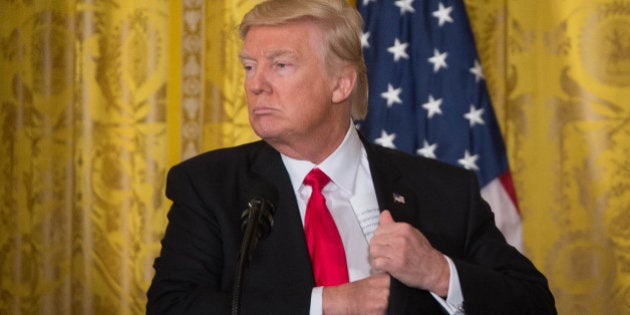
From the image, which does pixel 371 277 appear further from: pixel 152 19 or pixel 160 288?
pixel 152 19

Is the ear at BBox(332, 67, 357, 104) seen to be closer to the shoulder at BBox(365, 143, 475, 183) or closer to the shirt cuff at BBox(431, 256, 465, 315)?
the shoulder at BBox(365, 143, 475, 183)

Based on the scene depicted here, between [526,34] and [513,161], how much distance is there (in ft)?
1.91

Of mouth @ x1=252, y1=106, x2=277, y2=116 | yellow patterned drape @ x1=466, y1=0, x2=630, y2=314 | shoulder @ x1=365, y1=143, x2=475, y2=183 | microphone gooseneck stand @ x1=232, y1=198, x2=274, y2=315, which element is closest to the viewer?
microphone gooseneck stand @ x1=232, y1=198, x2=274, y2=315

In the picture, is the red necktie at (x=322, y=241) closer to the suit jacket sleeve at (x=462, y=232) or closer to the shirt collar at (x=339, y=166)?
the shirt collar at (x=339, y=166)

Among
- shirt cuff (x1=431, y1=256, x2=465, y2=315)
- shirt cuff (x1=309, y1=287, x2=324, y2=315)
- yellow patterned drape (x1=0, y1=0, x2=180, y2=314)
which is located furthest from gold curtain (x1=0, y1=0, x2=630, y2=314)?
shirt cuff (x1=309, y1=287, x2=324, y2=315)

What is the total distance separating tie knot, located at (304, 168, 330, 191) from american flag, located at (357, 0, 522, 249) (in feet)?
3.74

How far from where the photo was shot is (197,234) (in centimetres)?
265

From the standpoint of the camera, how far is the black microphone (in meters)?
2.01

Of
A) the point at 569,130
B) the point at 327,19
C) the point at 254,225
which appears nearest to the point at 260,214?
the point at 254,225

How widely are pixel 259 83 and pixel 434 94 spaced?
1438 mm

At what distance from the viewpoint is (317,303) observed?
2477mm

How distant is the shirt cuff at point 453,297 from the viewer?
2.61 meters

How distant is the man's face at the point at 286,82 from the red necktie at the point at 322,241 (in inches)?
7.1

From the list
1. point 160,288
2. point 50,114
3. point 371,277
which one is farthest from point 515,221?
point 50,114
